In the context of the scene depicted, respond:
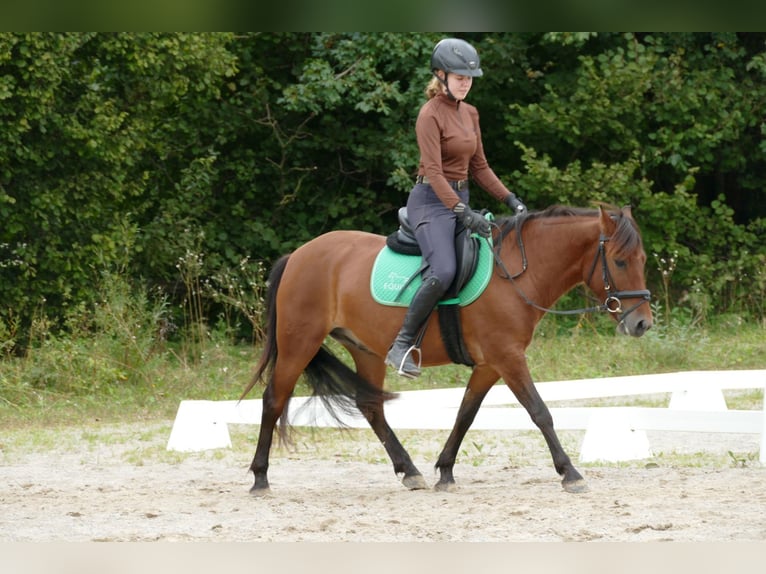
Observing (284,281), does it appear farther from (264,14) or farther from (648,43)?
(648,43)

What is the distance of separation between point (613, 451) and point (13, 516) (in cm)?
399

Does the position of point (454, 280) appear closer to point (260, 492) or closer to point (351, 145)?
point (260, 492)

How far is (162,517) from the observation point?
5.57m

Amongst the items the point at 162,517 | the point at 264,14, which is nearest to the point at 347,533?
the point at 162,517

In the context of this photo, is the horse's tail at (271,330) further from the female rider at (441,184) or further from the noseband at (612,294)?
the noseband at (612,294)

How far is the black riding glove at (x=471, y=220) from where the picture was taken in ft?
19.7

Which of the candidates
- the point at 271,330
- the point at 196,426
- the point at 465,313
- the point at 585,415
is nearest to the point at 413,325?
the point at 465,313

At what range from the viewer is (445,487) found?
21.3ft

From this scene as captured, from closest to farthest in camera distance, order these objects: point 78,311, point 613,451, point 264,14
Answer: point 264,14 → point 613,451 → point 78,311

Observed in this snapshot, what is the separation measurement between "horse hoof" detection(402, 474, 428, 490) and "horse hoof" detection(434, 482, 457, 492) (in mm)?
101

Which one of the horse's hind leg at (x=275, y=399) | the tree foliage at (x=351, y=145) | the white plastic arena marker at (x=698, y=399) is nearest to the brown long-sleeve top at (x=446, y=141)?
the horse's hind leg at (x=275, y=399)

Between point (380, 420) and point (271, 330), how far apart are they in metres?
0.94

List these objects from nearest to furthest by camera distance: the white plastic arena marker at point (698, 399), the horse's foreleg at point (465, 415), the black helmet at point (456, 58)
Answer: the black helmet at point (456, 58) < the horse's foreleg at point (465, 415) < the white plastic arena marker at point (698, 399)

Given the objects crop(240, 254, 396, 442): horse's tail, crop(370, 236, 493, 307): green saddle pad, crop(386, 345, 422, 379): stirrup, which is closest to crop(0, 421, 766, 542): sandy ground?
crop(240, 254, 396, 442): horse's tail
